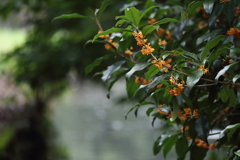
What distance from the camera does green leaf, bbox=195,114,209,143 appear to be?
0.85 metres

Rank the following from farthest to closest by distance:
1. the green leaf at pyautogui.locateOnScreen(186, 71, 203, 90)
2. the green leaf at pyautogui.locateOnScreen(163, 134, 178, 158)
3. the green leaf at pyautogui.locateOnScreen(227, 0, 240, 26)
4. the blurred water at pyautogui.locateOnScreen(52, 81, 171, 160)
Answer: the blurred water at pyautogui.locateOnScreen(52, 81, 171, 160)
the green leaf at pyautogui.locateOnScreen(163, 134, 178, 158)
the green leaf at pyautogui.locateOnScreen(227, 0, 240, 26)
the green leaf at pyautogui.locateOnScreen(186, 71, 203, 90)

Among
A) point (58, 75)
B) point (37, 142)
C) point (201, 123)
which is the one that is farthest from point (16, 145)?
point (201, 123)

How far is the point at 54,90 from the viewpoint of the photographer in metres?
4.26

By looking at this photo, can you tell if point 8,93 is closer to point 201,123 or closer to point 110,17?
point 110,17

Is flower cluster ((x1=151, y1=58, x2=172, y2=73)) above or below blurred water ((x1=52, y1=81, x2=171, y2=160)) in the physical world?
above

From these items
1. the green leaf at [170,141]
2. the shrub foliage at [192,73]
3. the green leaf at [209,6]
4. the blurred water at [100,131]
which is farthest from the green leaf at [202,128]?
the blurred water at [100,131]

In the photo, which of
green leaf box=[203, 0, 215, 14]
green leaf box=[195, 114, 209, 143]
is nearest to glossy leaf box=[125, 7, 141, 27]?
green leaf box=[203, 0, 215, 14]

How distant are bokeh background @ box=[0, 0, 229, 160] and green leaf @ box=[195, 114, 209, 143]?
0.55ft

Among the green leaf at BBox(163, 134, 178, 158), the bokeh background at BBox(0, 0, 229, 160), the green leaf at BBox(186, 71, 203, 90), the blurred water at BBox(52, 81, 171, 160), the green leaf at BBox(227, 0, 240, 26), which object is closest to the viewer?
the green leaf at BBox(186, 71, 203, 90)

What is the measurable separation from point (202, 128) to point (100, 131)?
5.14m

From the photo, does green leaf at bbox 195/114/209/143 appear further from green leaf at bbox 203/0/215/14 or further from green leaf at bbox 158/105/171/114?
green leaf at bbox 203/0/215/14

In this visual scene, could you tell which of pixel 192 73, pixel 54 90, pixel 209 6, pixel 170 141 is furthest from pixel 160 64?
pixel 54 90

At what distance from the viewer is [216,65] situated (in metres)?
0.81

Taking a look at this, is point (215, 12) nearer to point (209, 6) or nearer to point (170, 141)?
point (209, 6)
